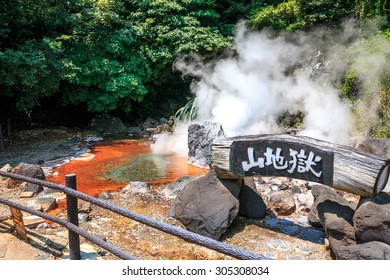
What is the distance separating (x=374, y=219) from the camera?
13.4 ft

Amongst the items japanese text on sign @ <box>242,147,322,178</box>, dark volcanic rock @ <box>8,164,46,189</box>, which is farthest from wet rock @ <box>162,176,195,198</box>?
dark volcanic rock @ <box>8,164,46,189</box>

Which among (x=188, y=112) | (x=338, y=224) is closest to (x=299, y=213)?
(x=338, y=224)

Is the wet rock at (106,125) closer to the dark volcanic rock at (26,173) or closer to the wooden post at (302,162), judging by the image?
the dark volcanic rock at (26,173)

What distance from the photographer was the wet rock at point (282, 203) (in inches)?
235

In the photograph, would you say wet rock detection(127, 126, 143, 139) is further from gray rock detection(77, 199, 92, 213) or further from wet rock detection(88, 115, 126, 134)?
gray rock detection(77, 199, 92, 213)

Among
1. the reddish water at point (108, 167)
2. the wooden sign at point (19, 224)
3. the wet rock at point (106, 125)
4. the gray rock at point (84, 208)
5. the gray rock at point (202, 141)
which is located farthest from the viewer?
the wet rock at point (106, 125)

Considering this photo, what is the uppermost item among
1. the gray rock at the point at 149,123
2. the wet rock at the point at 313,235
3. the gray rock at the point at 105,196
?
the gray rock at the point at 149,123

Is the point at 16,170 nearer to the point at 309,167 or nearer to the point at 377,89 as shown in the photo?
the point at 309,167

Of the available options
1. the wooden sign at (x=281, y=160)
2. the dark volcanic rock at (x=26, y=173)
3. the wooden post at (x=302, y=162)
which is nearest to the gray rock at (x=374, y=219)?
the wooden post at (x=302, y=162)

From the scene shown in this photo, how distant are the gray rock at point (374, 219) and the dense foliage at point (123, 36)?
964 centimetres

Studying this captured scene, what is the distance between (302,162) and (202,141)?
5170mm

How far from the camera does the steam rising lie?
973cm

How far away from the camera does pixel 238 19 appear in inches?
651

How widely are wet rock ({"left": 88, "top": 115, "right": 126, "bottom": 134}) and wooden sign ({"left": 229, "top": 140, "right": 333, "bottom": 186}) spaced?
35.9ft
